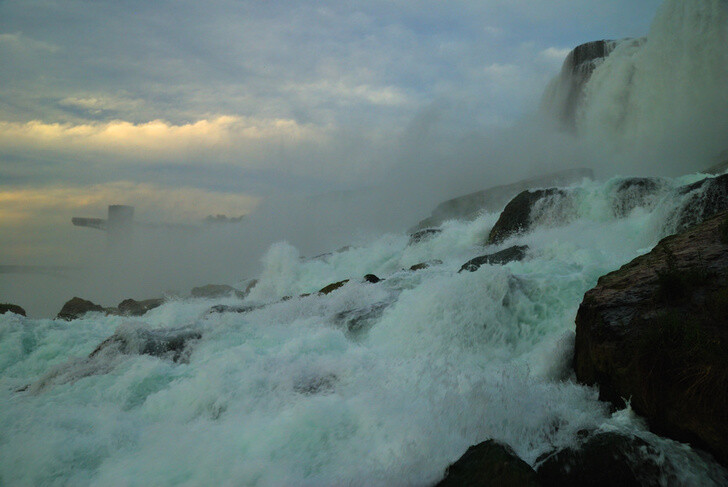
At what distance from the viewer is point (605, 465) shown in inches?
157

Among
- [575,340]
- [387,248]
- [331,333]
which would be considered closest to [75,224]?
[387,248]

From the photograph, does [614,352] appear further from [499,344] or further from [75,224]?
[75,224]

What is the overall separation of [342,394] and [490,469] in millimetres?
2563

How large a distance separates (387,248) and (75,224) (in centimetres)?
5298

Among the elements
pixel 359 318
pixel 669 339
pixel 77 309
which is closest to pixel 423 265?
pixel 359 318

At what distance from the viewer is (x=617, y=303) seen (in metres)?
5.80

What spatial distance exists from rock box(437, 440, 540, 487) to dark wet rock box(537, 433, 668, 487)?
442 millimetres

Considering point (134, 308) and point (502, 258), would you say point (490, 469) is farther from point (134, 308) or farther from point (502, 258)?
point (134, 308)

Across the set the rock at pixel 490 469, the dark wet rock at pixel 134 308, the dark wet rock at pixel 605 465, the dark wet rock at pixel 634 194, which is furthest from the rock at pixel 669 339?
the dark wet rock at pixel 134 308

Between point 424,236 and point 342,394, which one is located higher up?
point 424,236

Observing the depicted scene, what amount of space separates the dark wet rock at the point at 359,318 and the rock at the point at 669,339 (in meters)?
4.71

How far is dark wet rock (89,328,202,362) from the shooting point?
31.9 ft

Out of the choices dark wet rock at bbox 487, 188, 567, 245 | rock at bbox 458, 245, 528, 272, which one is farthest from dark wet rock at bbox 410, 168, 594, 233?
rock at bbox 458, 245, 528, 272

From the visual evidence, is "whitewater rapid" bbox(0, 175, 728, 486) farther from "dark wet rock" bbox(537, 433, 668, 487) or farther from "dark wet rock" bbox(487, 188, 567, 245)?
"dark wet rock" bbox(487, 188, 567, 245)
